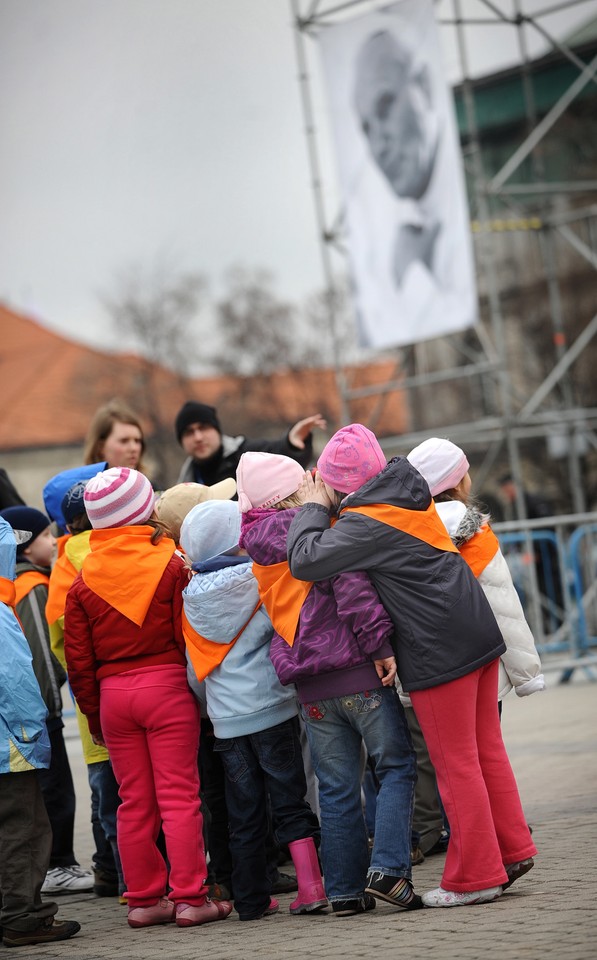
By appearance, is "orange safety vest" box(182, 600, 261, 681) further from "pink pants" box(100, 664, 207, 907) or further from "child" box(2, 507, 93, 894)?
"child" box(2, 507, 93, 894)

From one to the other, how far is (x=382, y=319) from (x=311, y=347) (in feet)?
103

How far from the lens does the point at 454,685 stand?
16.1 feet

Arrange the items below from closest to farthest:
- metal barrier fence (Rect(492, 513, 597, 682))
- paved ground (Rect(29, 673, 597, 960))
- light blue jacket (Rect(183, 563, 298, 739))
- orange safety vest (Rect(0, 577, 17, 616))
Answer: paved ground (Rect(29, 673, 597, 960))
light blue jacket (Rect(183, 563, 298, 739))
orange safety vest (Rect(0, 577, 17, 616))
metal barrier fence (Rect(492, 513, 597, 682))

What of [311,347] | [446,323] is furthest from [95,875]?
[311,347]

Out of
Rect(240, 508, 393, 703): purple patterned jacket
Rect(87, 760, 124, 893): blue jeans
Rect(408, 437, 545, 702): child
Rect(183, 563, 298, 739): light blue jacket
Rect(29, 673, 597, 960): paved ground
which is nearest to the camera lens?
Rect(29, 673, 597, 960): paved ground

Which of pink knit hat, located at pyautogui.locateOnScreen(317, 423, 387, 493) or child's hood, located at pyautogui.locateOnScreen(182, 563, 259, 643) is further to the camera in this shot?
child's hood, located at pyautogui.locateOnScreen(182, 563, 259, 643)

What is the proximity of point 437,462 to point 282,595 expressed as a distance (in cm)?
82

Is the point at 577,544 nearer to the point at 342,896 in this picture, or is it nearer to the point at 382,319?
the point at 382,319

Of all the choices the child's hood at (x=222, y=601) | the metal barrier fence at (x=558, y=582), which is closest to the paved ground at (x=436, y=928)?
the child's hood at (x=222, y=601)

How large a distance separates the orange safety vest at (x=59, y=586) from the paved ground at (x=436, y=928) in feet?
4.19

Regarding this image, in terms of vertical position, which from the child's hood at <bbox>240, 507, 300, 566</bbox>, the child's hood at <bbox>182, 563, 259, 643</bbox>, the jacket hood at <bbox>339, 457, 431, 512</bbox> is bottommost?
the child's hood at <bbox>182, 563, 259, 643</bbox>

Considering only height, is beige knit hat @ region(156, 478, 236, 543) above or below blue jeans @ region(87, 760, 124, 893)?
above

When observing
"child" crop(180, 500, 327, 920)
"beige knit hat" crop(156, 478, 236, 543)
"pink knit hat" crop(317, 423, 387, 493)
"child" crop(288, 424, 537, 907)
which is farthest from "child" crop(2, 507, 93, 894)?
"pink knit hat" crop(317, 423, 387, 493)

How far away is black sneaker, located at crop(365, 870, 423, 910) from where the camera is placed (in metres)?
4.82
